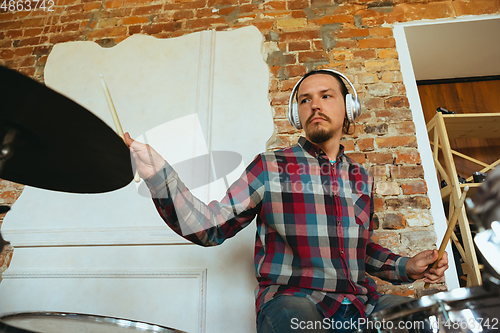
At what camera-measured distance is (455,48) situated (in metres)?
2.03

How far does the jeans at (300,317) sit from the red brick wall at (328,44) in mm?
554

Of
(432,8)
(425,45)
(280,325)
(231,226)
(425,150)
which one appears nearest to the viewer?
(280,325)

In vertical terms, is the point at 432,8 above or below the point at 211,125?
above

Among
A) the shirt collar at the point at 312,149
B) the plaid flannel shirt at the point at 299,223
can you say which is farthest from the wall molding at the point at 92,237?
the shirt collar at the point at 312,149

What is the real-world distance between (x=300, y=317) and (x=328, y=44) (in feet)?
4.82

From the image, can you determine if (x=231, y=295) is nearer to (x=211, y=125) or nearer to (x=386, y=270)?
(x=386, y=270)

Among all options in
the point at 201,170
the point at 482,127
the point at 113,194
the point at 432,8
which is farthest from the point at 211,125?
the point at 482,127

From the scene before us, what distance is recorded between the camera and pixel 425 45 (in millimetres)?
1983

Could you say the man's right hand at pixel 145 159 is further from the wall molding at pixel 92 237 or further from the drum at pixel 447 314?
the wall molding at pixel 92 237

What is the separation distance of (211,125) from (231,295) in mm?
810

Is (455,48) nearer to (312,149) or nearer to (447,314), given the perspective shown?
(312,149)

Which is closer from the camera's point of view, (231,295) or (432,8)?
(231,295)

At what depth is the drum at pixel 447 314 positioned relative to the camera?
0.49 m

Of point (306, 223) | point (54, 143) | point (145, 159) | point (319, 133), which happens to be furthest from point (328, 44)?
point (54, 143)
